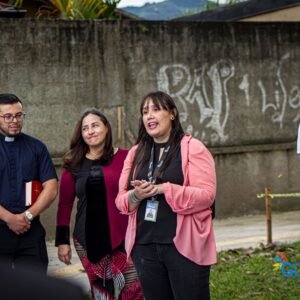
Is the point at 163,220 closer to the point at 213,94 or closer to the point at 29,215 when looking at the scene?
the point at 29,215

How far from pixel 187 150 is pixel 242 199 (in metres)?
7.35

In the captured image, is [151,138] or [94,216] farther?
[94,216]

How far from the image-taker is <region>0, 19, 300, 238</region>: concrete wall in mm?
10500

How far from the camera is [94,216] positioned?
5465mm

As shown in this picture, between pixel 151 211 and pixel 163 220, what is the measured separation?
3.3 inches

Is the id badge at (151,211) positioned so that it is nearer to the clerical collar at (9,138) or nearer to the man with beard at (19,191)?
the man with beard at (19,191)

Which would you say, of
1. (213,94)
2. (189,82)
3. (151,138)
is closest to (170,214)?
(151,138)

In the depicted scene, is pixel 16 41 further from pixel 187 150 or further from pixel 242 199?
pixel 187 150

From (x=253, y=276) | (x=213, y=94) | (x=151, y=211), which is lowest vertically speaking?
(x=253, y=276)

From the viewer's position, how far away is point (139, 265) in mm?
4773

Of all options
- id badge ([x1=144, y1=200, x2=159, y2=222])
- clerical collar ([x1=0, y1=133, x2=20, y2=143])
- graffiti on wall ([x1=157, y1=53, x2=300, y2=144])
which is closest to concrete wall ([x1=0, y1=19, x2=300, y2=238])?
graffiti on wall ([x1=157, y1=53, x2=300, y2=144])

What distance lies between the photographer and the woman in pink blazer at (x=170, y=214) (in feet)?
15.0

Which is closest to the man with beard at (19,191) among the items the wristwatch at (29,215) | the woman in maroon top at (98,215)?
the wristwatch at (29,215)

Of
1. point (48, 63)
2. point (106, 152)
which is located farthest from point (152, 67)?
point (106, 152)
